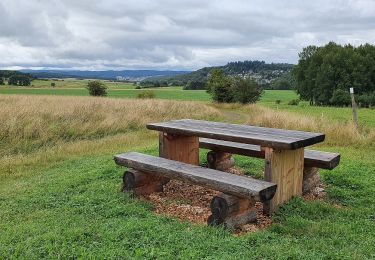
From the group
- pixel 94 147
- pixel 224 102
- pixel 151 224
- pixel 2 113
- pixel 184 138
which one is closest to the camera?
pixel 151 224

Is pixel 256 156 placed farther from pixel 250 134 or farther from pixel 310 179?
pixel 250 134

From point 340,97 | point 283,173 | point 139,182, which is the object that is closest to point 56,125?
point 139,182

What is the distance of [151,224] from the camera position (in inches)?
168

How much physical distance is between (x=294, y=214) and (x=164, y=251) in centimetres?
198

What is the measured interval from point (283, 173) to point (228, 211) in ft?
3.83

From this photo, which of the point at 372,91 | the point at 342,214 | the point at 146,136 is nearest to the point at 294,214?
the point at 342,214

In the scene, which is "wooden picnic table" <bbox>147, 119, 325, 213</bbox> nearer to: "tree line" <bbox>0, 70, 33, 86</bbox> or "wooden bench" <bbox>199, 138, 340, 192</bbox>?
"wooden bench" <bbox>199, 138, 340, 192</bbox>

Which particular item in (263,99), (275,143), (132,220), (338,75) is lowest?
(263,99)

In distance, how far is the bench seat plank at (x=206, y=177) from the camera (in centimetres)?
429

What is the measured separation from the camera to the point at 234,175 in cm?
480

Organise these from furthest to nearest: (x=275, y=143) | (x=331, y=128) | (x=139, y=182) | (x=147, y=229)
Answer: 1. (x=331, y=128)
2. (x=139, y=182)
3. (x=275, y=143)
4. (x=147, y=229)

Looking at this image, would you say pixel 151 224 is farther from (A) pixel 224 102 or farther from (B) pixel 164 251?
(A) pixel 224 102

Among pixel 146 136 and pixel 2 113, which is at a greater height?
pixel 2 113

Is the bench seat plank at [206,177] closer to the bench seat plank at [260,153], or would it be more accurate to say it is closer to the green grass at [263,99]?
the bench seat plank at [260,153]
